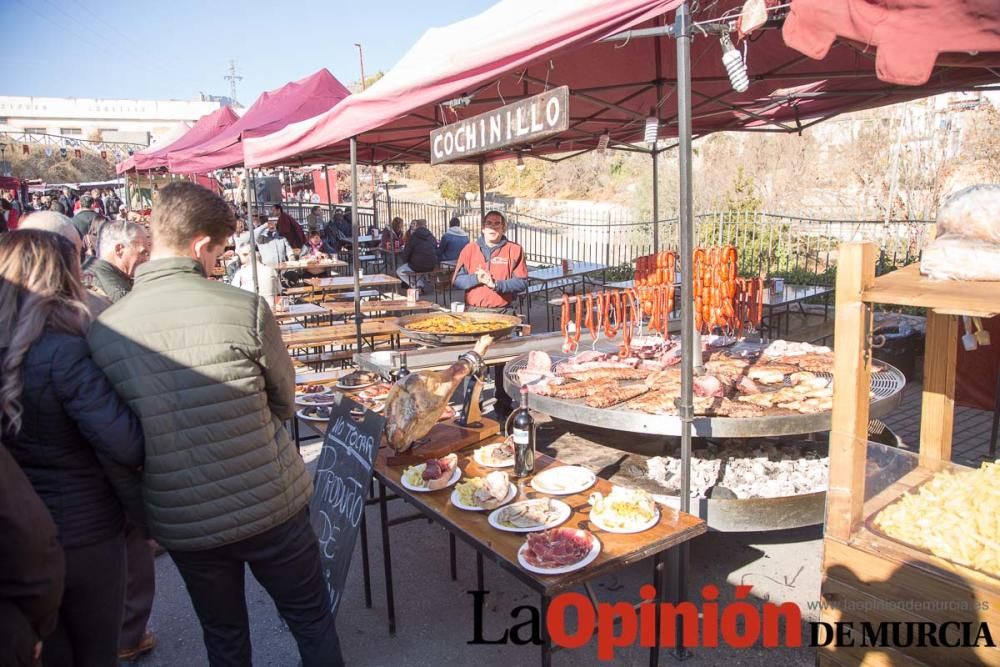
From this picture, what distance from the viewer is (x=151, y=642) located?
11.3ft

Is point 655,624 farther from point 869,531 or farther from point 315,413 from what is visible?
point 315,413

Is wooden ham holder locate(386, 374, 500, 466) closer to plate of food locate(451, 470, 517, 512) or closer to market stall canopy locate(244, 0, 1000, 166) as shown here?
plate of food locate(451, 470, 517, 512)

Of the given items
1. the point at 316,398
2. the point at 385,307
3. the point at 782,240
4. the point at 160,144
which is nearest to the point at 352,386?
the point at 316,398

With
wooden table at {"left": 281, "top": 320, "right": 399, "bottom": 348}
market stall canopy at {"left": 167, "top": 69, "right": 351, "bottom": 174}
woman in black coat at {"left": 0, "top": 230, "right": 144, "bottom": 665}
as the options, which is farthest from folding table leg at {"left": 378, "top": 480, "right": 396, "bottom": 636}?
market stall canopy at {"left": 167, "top": 69, "right": 351, "bottom": 174}

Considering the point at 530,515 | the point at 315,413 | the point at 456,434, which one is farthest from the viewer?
the point at 315,413

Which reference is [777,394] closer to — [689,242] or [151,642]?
[689,242]

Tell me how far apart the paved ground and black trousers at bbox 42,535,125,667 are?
114 cm

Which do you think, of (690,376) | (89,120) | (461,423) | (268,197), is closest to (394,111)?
(461,423)

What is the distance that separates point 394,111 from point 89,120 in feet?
250

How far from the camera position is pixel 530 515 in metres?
2.79

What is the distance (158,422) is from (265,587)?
2.52ft

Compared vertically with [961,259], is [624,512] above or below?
below

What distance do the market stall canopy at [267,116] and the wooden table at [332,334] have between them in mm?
3366

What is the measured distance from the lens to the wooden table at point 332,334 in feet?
23.5
